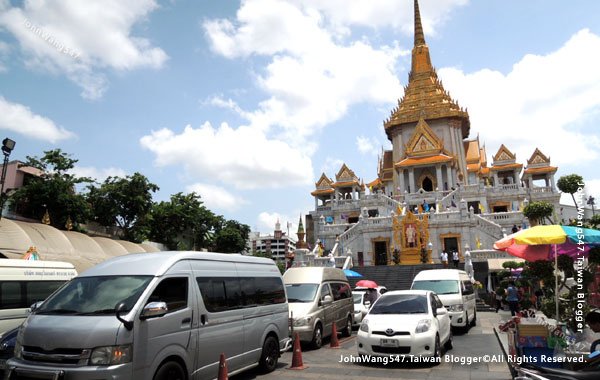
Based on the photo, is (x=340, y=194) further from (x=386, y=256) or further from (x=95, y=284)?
(x=95, y=284)

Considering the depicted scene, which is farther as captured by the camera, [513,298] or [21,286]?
[513,298]

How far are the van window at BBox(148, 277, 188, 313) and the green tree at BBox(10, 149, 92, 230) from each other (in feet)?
96.8

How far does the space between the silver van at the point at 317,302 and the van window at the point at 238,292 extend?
6.26 feet

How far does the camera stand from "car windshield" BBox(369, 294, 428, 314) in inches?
378

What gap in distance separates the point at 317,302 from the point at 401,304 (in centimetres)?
278

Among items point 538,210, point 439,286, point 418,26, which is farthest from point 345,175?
point 439,286

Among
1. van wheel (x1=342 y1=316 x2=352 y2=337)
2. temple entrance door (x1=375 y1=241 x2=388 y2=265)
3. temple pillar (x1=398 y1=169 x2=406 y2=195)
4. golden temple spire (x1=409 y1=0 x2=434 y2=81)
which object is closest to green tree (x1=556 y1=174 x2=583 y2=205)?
van wheel (x1=342 y1=316 x2=352 y2=337)

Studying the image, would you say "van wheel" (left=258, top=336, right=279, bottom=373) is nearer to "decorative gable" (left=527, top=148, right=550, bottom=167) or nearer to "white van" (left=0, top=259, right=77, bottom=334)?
"white van" (left=0, top=259, right=77, bottom=334)

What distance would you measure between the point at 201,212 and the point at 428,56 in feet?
129

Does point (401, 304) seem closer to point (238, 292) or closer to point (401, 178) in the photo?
point (238, 292)

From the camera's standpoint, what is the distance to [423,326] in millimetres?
8805

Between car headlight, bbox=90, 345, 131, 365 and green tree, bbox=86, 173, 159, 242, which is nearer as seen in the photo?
car headlight, bbox=90, 345, 131, 365

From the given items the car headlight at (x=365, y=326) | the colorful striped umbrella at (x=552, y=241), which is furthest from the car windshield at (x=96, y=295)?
the colorful striped umbrella at (x=552, y=241)

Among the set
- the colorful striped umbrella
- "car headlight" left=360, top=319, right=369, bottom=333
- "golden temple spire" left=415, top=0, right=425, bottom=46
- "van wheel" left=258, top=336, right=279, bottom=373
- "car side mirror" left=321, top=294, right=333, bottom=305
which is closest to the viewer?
the colorful striped umbrella
